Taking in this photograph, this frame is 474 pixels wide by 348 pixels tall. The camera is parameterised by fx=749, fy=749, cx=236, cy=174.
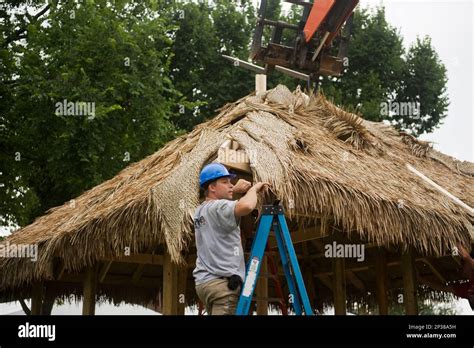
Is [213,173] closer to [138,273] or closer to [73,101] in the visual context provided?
[138,273]

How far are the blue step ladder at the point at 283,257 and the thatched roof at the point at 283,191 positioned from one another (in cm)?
148

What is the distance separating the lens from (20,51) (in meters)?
15.1

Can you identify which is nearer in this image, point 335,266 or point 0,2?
point 335,266

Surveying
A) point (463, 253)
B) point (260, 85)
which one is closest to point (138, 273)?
point (260, 85)

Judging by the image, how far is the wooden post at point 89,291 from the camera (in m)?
10.0

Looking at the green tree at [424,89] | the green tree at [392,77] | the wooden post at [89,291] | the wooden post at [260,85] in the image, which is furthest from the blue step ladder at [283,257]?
the green tree at [424,89]

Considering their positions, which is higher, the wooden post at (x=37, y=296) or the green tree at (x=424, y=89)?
the green tree at (x=424, y=89)

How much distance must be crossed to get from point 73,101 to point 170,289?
6378 millimetres

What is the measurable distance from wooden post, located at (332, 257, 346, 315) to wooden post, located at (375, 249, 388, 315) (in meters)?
0.69

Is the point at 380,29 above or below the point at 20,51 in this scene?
above

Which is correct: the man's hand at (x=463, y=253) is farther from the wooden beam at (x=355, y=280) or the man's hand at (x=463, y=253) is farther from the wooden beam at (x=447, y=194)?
the wooden beam at (x=355, y=280)

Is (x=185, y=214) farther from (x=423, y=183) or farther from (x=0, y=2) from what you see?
(x=0, y=2)

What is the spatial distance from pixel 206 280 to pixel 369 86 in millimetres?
16970
